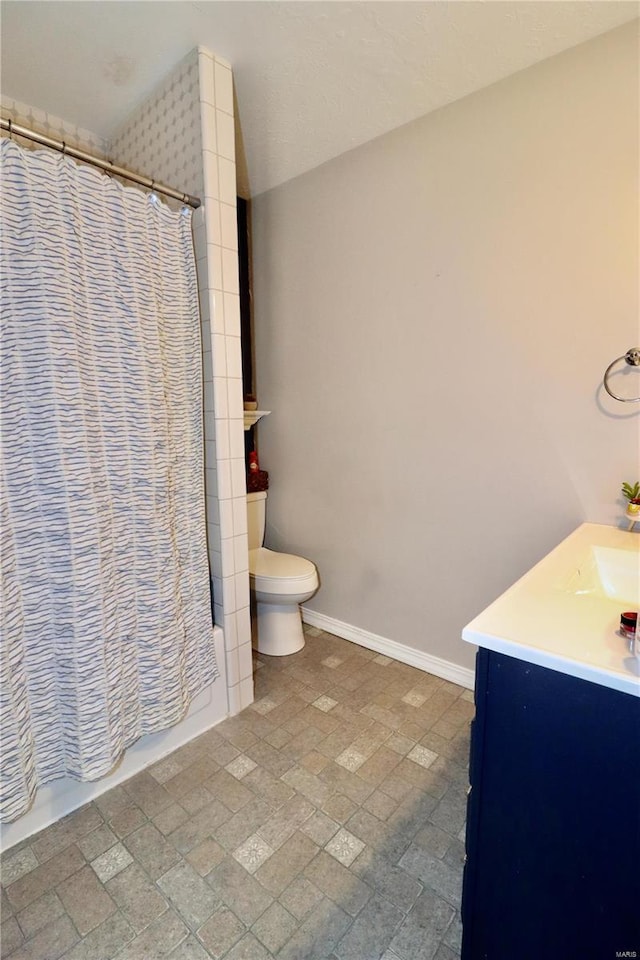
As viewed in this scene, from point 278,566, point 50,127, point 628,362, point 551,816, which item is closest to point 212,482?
point 278,566

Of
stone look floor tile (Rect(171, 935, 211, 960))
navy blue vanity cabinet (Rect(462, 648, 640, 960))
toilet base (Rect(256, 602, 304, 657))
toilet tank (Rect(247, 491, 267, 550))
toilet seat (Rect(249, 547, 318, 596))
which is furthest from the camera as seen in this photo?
toilet tank (Rect(247, 491, 267, 550))

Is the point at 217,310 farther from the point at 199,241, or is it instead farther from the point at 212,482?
the point at 212,482

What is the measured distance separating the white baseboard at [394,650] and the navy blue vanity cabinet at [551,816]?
111 cm

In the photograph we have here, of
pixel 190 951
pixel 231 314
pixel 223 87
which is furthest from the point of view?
pixel 231 314

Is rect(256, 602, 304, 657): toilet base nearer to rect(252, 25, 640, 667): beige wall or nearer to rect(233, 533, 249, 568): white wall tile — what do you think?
rect(252, 25, 640, 667): beige wall

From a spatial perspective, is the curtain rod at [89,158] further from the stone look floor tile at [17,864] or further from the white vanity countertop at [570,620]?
the stone look floor tile at [17,864]

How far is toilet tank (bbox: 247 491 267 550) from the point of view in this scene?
2553mm

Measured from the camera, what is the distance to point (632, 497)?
1.45m

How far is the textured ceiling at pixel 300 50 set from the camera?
1360mm

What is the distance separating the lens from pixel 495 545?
1831 millimetres

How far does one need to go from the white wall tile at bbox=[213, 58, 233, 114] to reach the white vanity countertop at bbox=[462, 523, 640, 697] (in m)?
1.82

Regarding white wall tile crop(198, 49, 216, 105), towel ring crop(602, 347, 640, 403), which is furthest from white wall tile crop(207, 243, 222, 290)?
towel ring crop(602, 347, 640, 403)

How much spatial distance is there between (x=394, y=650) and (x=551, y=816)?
1488mm

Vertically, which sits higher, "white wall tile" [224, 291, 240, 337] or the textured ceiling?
the textured ceiling
